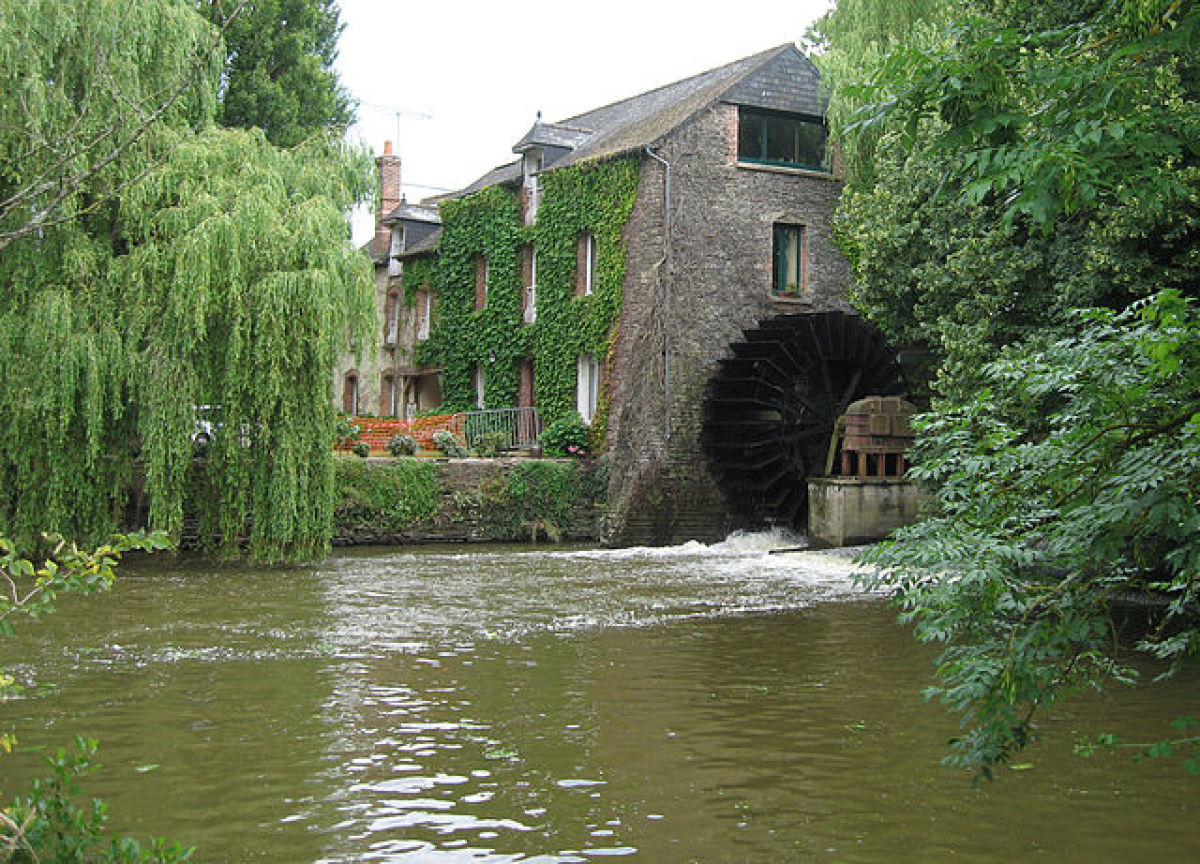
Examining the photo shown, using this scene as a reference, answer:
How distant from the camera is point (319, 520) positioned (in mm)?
14922

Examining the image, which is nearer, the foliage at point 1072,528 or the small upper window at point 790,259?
the foliage at point 1072,528

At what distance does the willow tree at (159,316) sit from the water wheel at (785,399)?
7.51 m

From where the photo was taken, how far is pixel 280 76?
26.3 meters

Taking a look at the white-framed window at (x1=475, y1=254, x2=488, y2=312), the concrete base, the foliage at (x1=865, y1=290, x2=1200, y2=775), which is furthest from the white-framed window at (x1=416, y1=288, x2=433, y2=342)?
the foliage at (x1=865, y1=290, x2=1200, y2=775)

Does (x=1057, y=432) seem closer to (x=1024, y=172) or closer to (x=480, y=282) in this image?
(x=1024, y=172)

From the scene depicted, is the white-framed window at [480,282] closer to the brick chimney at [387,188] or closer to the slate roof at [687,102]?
the slate roof at [687,102]

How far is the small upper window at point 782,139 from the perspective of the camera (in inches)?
867

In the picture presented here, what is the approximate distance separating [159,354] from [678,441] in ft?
30.9

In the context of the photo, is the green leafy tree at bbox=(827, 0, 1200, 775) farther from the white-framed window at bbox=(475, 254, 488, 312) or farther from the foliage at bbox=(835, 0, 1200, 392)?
the white-framed window at bbox=(475, 254, 488, 312)

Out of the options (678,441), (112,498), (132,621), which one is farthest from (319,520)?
(678,441)

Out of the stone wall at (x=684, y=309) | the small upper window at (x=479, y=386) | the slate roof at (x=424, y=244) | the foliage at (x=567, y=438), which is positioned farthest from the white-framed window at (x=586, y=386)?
the slate roof at (x=424, y=244)

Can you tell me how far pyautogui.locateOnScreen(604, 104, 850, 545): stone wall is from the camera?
68.2 ft

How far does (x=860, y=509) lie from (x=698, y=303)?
5017 millimetres

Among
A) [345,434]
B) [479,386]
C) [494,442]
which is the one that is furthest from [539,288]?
[345,434]
